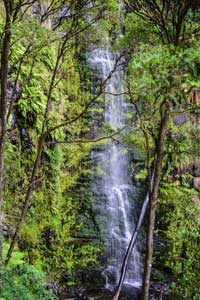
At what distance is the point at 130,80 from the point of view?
7113 mm

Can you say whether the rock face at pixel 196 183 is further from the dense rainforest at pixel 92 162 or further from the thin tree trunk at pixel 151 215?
the thin tree trunk at pixel 151 215

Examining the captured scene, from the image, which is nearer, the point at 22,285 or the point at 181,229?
the point at 22,285

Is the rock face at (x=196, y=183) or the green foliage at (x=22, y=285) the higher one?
the rock face at (x=196, y=183)

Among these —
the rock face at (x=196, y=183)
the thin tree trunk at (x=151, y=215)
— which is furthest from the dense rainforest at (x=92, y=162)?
the rock face at (x=196, y=183)

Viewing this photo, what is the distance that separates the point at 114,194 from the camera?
12.1m

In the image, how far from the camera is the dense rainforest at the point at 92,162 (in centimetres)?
589

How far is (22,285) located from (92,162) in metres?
6.31

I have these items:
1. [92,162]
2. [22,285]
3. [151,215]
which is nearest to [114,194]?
[92,162]

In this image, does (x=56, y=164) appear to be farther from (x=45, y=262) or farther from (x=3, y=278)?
(x=3, y=278)

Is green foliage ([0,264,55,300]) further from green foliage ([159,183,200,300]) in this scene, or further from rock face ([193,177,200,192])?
rock face ([193,177,200,192])

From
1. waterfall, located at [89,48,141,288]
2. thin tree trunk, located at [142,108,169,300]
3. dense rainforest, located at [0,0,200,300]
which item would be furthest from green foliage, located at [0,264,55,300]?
waterfall, located at [89,48,141,288]

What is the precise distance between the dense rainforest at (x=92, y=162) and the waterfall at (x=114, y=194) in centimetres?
3

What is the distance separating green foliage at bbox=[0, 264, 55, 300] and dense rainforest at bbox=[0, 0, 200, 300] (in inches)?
0.9

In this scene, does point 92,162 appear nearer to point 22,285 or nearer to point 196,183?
point 196,183
